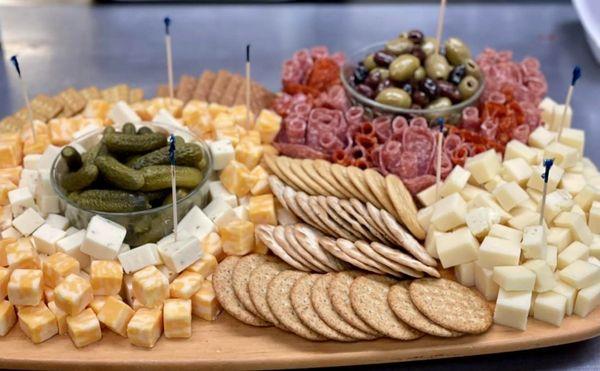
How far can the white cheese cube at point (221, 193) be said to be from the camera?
7.29 feet

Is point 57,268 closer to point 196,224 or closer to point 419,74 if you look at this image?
point 196,224

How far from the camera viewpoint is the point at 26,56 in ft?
11.1

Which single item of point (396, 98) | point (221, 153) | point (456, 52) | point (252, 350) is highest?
point (456, 52)

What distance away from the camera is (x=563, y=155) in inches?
90.7

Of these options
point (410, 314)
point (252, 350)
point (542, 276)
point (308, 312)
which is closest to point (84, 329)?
point (252, 350)

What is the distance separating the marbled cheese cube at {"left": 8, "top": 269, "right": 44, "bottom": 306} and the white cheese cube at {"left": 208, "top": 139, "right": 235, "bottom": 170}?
62cm

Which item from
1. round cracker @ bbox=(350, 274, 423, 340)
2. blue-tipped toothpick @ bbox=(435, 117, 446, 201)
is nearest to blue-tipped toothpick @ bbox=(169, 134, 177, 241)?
round cracker @ bbox=(350, 274, 423, 340)

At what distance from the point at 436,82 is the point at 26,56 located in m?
1.89

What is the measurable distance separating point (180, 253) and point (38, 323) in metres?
0.38

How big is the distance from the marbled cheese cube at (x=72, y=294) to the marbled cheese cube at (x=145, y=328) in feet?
0.43

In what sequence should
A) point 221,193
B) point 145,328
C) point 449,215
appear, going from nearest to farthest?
1. point 145,328
2. point 449,215
3. point 221,193

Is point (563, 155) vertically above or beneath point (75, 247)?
above

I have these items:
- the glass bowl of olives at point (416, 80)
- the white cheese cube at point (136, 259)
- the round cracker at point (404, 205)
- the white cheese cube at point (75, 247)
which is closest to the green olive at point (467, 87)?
the glass bowl of olives at point (416, 80)

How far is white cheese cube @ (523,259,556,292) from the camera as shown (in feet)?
6.22
